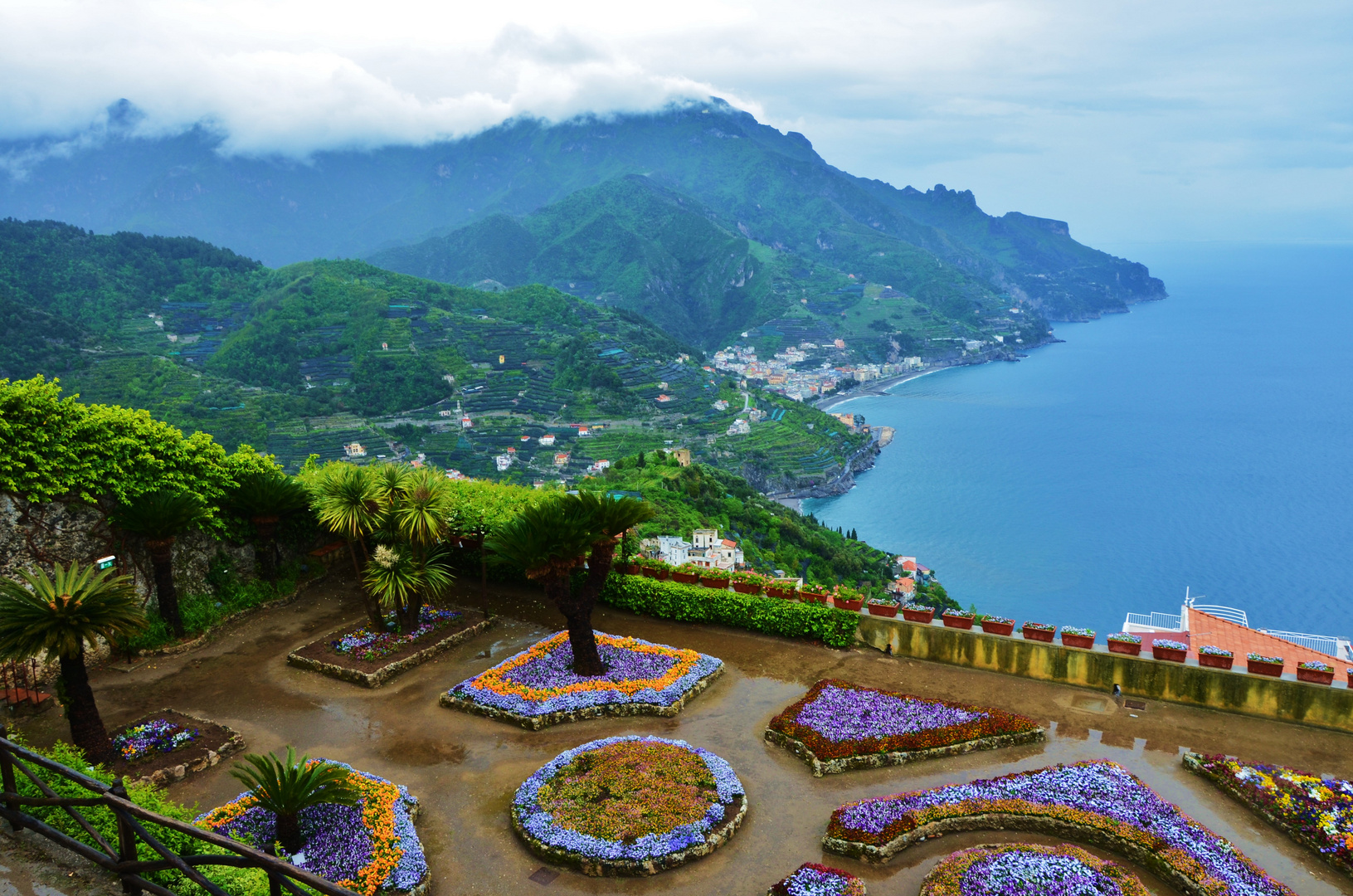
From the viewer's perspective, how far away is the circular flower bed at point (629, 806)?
387 inches

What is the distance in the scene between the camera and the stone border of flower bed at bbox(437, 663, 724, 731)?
13070 millimetres

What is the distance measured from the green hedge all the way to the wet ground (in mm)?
293

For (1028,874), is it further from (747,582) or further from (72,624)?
(72,624)

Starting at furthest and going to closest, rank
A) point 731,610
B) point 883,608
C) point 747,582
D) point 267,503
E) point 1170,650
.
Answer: point 267,503 → point 747,582 → point 731,610 → point 883,608 → point 1170,650

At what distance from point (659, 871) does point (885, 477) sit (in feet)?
436

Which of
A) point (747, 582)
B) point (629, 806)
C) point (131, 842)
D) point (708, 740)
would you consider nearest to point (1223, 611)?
point (747, 582)

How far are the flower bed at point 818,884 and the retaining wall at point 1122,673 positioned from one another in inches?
251

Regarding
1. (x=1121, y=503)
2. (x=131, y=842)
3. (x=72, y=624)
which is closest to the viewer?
(x=131, y=842)

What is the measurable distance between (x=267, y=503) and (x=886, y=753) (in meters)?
12.9

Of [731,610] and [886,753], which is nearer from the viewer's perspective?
[886,753]

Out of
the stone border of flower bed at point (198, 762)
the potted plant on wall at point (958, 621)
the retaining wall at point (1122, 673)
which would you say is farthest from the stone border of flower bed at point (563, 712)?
the potted plant on wall at point (958, 621)

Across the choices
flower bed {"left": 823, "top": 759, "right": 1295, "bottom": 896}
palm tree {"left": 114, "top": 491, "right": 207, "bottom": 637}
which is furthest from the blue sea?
palm tree {"left": 114, "top": 491, "right": 207, "bottom": 637}

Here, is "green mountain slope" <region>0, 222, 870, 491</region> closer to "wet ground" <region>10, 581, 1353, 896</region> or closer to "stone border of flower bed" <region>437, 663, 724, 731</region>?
"wet ground" <region>10, 581, 1353, 896</region>

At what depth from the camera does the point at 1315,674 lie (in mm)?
12781
